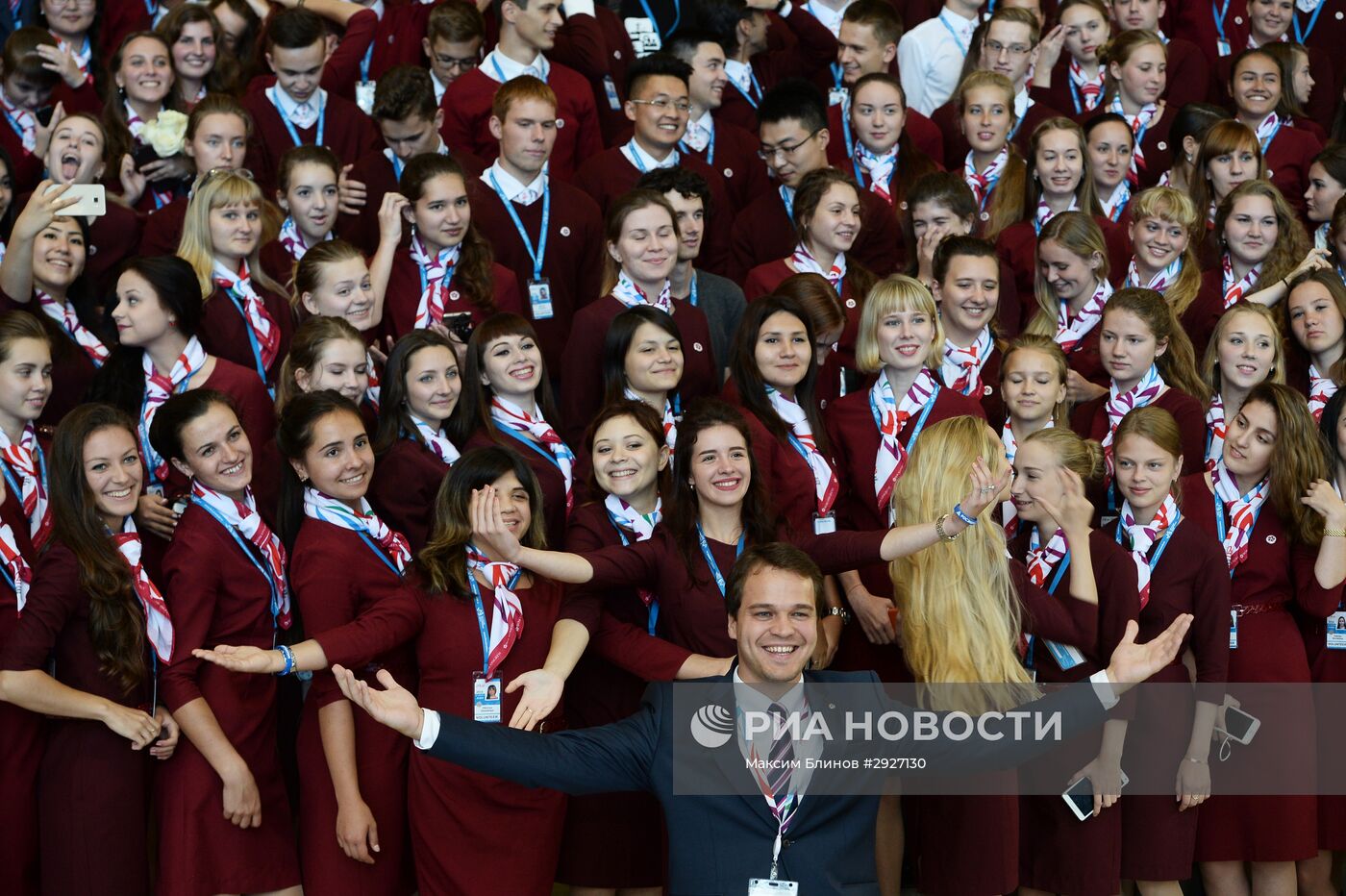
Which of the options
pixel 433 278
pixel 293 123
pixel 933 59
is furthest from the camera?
pixel 933 59

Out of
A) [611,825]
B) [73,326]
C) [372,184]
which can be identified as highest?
[372,184]

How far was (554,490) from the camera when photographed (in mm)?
5238

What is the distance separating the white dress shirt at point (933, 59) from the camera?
27.8ft

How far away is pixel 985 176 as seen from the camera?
24.4ft

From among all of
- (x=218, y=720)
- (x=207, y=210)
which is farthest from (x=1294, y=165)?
(x=218, y=720)

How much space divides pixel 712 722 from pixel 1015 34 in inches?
204

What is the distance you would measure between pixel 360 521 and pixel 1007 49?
4.61 meters

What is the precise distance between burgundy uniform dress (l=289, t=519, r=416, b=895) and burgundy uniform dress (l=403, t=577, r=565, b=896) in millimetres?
90

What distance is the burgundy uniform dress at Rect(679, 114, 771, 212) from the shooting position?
7.62m

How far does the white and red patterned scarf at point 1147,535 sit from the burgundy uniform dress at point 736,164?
3.10 metres

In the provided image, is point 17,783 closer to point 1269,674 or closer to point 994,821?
point 994,821

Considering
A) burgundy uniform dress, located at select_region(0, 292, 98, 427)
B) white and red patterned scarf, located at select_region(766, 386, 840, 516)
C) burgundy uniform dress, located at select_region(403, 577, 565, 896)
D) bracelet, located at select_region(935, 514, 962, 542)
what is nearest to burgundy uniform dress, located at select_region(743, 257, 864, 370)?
white and red patterned scarf, located at select_region(766, 386, 840, 516)

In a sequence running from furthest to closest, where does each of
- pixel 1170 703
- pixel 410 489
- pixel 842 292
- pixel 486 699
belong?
pixel 842 292 < pixel 410 489 < pixel 1170 703 < pixel 486 699

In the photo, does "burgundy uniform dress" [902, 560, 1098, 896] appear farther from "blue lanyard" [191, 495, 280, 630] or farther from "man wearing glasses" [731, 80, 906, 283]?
"man wearing glasses" [731, 80, 906, 283]
